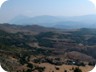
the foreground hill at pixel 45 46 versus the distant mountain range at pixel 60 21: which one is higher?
the distant mountain range at pixel 60 21

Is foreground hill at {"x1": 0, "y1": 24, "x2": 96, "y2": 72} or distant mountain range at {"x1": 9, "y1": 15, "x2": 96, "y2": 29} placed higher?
distant mountain range at {"x1": 9, "y1": 15, "x2": 96, "y2": 29}

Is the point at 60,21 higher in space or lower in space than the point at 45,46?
higher

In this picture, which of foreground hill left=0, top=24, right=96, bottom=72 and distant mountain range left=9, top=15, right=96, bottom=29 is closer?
foreground hill left=0, top=24, right=96, bottom=72

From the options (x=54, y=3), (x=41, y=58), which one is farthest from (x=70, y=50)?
(x=54, y=3)

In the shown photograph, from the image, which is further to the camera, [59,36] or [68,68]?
[59,36]

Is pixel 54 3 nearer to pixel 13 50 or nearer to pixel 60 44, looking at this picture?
pixel 60 44

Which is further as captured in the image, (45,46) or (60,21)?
(60,21)

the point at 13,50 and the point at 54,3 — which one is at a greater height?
the point at 54,3

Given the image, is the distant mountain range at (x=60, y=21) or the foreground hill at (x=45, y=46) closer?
the foreground hill at (x=45, y=46)
